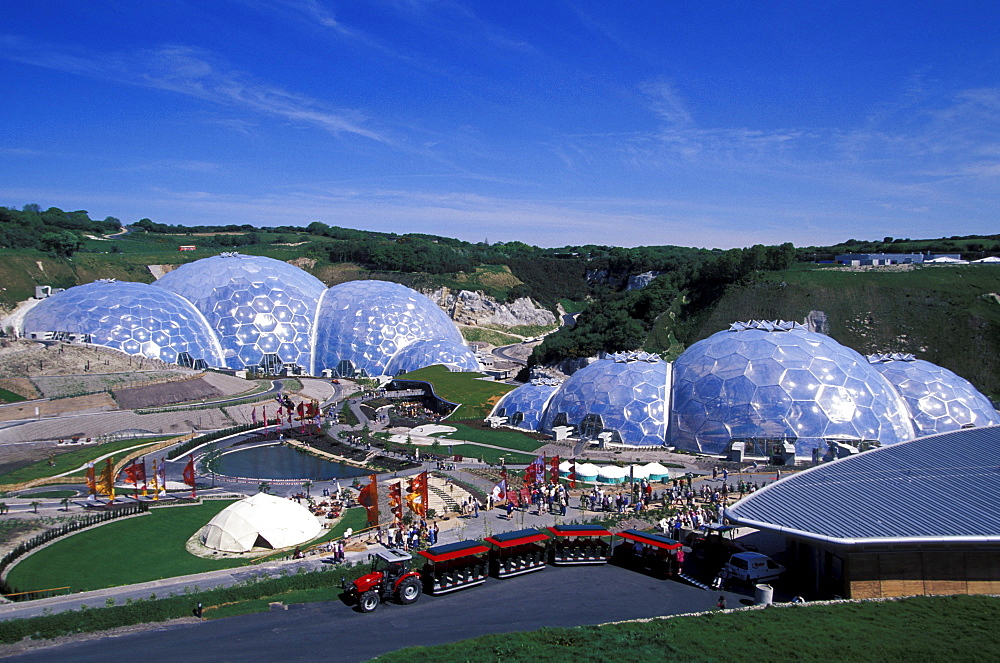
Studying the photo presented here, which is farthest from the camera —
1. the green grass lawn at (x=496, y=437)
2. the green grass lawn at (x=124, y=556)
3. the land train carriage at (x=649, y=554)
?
the green grass lawn at (x=496, y=437)

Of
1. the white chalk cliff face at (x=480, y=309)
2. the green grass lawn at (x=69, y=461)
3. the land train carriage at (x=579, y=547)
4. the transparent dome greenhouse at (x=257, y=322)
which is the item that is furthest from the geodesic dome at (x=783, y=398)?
the white chalk cliff face at (x=480, y=309)

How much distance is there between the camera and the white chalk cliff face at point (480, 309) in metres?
106

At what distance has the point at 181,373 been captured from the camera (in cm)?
5247

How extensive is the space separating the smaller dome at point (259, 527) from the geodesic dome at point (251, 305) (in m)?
42.1

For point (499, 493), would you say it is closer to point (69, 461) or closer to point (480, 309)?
point (69, 461)

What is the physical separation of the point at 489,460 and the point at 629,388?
997 cm

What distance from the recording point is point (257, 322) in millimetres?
66625

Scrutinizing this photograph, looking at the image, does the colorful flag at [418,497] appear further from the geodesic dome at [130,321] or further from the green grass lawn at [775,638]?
the geodesic dome at [130,321]

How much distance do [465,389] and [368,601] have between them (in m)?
38.1

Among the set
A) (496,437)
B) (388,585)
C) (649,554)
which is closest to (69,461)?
(496,437)

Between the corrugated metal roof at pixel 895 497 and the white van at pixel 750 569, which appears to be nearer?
the corrugated metal roof at pixel 895 497

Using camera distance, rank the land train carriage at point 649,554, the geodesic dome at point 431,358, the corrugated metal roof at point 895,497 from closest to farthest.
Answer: the corrugated metal roof at point 895,497
the land train carriage at point 649,554
the geodesic dome at point 431,358

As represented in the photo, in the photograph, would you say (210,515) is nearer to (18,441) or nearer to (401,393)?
(18,441)

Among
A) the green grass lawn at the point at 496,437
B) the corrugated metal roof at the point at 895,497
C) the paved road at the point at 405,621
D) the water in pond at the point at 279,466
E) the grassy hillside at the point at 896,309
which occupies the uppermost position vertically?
the grassy hillside at the point at 896,309
